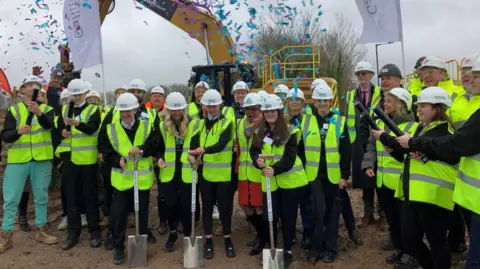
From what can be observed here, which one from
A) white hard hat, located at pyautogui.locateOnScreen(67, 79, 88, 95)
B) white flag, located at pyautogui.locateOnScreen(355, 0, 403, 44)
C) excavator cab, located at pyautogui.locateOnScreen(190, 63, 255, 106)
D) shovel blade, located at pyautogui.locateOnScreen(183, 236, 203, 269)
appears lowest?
shovel blade, located at pyautogui.locateOnScreen(183, 236, 203, 269)

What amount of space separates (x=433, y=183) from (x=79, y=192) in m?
4.86

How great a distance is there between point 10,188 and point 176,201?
2.50 metres

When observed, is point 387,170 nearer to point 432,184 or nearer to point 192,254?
point 432,184

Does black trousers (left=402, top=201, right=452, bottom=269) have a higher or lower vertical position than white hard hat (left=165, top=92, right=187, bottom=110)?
lower

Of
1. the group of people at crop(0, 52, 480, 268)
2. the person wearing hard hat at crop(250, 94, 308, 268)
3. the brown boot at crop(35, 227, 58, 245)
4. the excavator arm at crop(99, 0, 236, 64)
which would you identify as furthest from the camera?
the excavator arm at crop(99, 0, 236, 64)

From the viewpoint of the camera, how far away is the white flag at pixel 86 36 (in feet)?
24.3

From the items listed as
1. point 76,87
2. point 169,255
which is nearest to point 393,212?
point 169,255

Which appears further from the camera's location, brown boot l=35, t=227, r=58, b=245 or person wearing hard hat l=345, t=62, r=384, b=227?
brown boot l=35, t=227, r=58, b=245

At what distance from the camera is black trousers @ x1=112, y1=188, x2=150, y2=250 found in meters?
5.47

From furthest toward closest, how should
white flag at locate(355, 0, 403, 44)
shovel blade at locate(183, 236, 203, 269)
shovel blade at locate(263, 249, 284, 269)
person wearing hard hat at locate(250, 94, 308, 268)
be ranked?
A: 1. white flag at locate(355, 0, 403, 44)
2. shovel blade at locate(183, 236, 203, 269)
3. person wearing hard hat at locate(250, 94, 308, 268)
4. shovel blade at locate(263, 249, 284, 269)

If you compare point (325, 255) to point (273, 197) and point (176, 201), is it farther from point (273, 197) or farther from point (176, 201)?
point (176, 201)

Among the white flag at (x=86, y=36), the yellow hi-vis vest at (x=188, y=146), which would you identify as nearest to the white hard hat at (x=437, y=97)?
the yellow hi-vis vest at (x=188, y=146)

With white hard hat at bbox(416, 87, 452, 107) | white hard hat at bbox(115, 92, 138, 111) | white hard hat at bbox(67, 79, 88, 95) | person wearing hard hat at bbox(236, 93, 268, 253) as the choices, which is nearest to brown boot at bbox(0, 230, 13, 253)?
white hard hat at bbox(67, 79, 88, 95)

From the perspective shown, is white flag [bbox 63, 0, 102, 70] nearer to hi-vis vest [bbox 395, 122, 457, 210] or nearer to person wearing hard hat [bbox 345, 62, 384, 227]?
person wearing hard hat [bbox 345, 62, 384, 227]
